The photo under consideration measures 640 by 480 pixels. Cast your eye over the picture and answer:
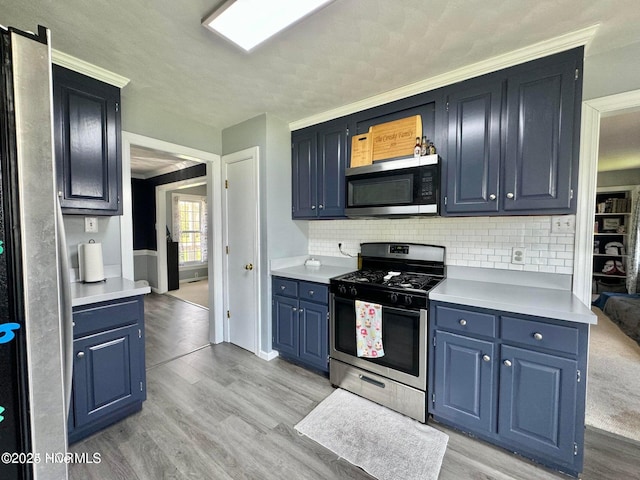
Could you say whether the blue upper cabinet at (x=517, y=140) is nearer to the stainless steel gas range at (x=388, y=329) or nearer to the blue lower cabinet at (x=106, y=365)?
the stainless steel gas range at (x=388, y=329)

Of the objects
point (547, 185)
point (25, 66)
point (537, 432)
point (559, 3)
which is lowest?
point (537, 432)

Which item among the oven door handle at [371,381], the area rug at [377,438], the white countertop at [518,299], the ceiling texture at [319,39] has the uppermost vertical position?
the ceiling texture at [319,39]

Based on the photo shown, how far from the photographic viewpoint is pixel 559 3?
1349 mm

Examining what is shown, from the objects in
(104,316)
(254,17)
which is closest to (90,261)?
(104,316)

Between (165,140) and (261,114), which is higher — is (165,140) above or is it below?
below

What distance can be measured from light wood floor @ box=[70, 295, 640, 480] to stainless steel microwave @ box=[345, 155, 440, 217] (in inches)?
60.7

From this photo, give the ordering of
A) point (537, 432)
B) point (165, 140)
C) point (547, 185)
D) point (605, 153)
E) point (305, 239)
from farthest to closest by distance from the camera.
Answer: point (605, 153)
point (305, 239)
point (165, 140)
point (547, 185)
point (537, 432)

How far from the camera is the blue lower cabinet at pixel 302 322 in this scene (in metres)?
2.38

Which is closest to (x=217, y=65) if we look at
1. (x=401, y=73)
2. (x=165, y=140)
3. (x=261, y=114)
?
(x=261, y=114)

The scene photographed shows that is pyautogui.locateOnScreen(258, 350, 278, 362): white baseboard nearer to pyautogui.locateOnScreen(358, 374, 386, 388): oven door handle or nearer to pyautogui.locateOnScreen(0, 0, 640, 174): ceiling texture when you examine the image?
pyautogui.locateOnScreen(358, 374, 386, 388): oven door handle

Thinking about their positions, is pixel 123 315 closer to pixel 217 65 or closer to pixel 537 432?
pixel 217 65

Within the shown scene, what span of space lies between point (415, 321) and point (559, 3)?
1.89 metres

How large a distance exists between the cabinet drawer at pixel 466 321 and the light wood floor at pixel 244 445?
717 mm

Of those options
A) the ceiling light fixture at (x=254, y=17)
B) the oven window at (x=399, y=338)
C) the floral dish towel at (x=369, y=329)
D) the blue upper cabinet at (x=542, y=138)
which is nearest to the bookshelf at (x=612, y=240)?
the blue upper cabinet at (x=542, y=138)
